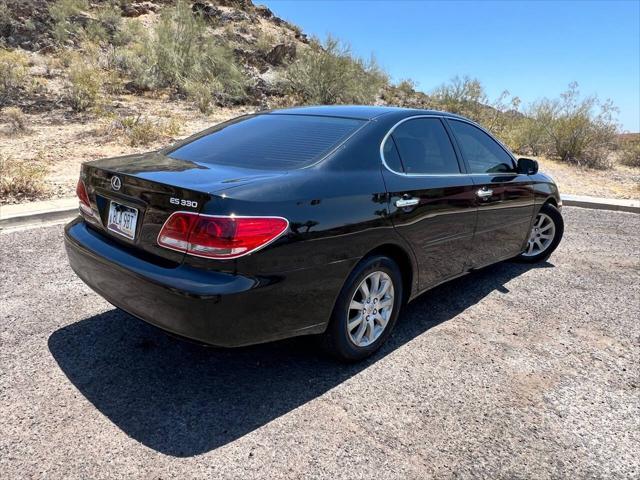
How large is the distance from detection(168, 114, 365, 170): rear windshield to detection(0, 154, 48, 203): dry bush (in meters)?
4.44

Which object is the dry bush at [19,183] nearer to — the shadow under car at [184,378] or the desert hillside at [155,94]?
the desert hillside at [155,94]

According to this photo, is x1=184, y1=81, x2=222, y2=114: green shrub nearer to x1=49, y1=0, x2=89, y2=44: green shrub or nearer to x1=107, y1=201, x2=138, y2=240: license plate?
x1=49, y1=0, x2=89, y2=44: green shrub

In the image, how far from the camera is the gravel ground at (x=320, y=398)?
2.37 meters

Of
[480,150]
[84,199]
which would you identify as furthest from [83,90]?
[480,150]

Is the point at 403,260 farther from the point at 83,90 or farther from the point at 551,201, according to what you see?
the point at 83,90

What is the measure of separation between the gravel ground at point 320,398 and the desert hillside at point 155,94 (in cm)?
461

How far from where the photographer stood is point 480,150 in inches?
172

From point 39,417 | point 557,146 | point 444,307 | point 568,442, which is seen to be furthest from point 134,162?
point 557,146

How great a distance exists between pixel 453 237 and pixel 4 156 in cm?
804

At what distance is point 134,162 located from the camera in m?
3.12

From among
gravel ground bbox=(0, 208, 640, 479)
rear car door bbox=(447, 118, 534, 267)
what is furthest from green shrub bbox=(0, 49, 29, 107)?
rear car door bbox=(447, 118, 534, 267)

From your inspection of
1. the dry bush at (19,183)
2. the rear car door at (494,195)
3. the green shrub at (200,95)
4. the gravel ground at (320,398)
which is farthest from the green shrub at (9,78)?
the rear car door at (494,195)

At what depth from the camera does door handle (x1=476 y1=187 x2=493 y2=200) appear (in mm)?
4039

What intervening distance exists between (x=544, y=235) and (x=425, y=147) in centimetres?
259
